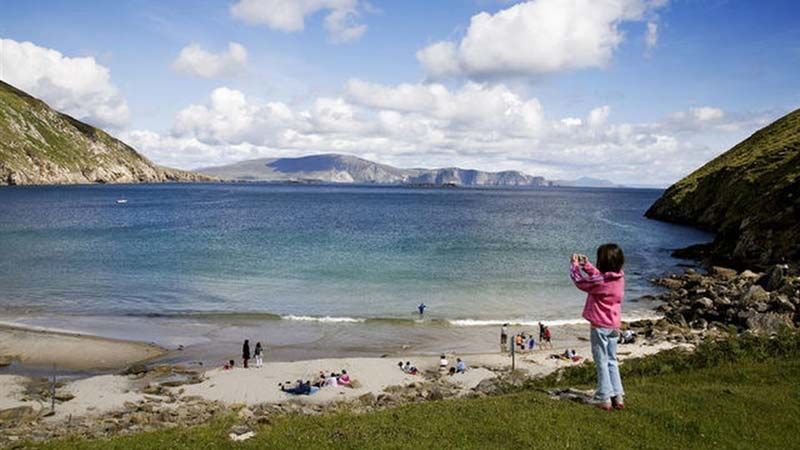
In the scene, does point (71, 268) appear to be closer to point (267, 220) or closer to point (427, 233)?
point (427, 233)

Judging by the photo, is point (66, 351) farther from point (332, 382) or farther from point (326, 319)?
point (332, 382)

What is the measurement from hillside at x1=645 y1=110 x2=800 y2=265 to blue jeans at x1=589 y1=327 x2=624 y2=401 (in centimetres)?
5550

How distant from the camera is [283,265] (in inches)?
2657

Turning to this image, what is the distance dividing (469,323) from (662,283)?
2677cm

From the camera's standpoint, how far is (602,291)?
12688mm

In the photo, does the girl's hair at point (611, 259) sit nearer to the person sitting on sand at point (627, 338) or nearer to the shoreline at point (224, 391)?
the shoreline at point (224, 391)

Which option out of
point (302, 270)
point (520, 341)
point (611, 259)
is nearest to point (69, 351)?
point (520, 341)

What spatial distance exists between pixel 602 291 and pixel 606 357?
5.40ft

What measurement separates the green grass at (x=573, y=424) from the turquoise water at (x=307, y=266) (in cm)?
2919

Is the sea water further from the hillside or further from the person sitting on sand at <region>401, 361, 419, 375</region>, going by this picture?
the person sitting on sand at <region>401, 361, 419, 375</region>

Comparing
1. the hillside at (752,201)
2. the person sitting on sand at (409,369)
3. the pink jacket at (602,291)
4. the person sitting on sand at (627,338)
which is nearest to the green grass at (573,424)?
the pink jacket at (602,291)

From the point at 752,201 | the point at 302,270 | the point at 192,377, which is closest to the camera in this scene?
the point at 192,377

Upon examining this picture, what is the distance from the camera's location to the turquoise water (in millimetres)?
48594

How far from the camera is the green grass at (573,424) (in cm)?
1240
